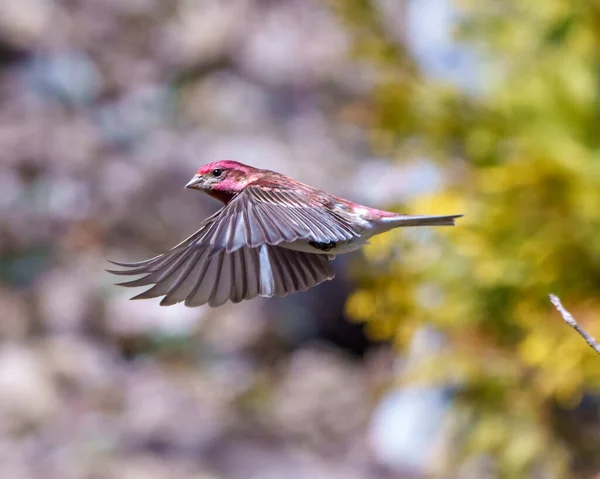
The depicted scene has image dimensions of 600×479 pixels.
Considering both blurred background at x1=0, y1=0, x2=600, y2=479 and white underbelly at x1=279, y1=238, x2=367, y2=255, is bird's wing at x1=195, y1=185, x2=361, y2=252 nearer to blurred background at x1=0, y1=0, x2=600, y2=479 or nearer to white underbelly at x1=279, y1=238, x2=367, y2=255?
white underbelly at x1=279, y1=238, x2=367, y2=255

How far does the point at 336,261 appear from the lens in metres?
5.68

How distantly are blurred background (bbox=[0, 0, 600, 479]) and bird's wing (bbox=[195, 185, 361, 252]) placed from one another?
1.55 m

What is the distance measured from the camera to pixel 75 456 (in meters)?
4.91

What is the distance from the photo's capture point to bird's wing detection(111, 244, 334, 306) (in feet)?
5.56

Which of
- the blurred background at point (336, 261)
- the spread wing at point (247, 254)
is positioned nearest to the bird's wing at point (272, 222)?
the spread wing at point (247, 254)

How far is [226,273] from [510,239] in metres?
1.94

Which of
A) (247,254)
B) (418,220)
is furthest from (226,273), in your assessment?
(418,220)

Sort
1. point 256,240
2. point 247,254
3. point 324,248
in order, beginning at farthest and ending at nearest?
point 247,254 → point 324,248 → point 256,240

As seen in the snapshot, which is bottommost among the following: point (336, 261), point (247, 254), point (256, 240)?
point (256, 240)

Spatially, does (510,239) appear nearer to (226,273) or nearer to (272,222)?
(226,273)

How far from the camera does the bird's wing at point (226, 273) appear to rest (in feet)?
5.56

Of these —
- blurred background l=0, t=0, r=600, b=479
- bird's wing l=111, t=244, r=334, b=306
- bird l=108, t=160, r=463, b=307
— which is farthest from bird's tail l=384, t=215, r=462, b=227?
blurred background l=0, t=0, r=600, b=479

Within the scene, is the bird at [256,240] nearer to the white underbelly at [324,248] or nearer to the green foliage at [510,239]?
the white underbelly at [324,248]

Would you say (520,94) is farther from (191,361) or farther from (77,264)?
(77,264)
